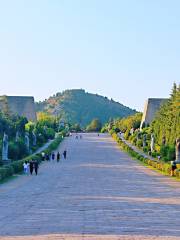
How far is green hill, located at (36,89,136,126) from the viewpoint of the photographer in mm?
149375

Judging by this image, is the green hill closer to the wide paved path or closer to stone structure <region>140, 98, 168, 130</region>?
stone structure <region>140, 98, 168, 130</region>

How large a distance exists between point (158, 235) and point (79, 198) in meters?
7.72

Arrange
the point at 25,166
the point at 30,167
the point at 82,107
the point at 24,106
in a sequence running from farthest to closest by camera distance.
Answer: the point at 82,107 → the point at 24,106 → the point at 25,166 → the point at 30,167

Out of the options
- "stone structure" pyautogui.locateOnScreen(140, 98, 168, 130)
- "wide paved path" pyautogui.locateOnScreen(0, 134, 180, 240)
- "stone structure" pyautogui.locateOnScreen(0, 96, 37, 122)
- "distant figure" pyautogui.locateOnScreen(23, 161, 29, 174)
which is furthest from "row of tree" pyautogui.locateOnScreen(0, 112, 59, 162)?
"stone structure" pyautogui.locateOnScreen(0, 96, 37, 122)

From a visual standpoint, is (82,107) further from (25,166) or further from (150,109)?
(25,166)

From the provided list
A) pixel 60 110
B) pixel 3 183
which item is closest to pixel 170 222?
pixel 3 183

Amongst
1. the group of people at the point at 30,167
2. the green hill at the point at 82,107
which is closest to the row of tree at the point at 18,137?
the group of people at the point at 30,167

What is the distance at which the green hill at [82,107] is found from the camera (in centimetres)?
14938

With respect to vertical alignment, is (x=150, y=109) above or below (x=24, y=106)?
below

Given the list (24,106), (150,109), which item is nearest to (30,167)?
(150,109)

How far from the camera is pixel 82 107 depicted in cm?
15512

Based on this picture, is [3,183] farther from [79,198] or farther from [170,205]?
[170,205]

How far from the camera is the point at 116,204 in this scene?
14.7m

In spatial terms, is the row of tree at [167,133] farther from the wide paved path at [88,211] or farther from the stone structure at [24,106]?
the stone structure at [24,106]
